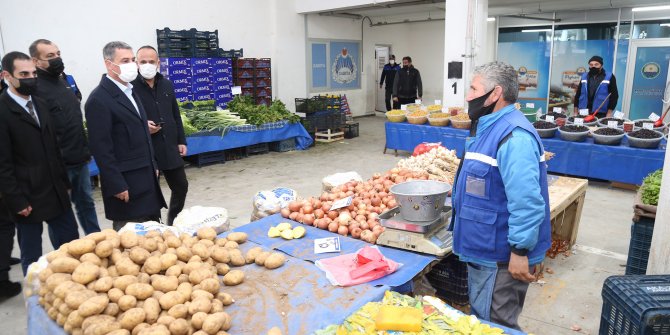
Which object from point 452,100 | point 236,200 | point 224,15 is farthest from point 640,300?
point 224,15

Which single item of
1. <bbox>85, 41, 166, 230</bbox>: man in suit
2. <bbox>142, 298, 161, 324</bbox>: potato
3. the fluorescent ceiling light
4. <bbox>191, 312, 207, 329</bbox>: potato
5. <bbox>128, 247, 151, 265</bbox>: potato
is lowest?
<bbox>191, 312, 207, 329</bbox>: potato

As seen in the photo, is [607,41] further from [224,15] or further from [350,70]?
[224,15]

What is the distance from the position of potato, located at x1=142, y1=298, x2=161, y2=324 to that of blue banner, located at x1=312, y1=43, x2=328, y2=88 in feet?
37.7

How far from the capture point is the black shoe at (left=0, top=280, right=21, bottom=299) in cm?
359

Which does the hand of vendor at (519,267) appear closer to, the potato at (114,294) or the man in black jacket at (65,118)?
the potato at (114,294)

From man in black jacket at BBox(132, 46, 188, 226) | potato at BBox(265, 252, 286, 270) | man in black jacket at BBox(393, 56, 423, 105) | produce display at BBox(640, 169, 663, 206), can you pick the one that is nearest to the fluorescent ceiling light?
man in black jacket at BBox(393, 56, 423, 105)

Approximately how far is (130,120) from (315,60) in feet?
33.1

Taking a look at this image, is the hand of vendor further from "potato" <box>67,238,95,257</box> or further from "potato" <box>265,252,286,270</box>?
"potato" <box>67,238,95,257</box>

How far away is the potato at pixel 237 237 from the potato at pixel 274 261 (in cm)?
42

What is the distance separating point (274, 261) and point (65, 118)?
2539 millimetres

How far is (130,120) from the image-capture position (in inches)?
131

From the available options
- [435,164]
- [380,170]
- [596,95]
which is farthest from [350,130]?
[435,164]

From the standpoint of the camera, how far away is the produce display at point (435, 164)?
176 inches

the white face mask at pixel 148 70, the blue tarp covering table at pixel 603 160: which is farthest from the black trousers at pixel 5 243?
the blue tarp covering table at pixel 603 160
